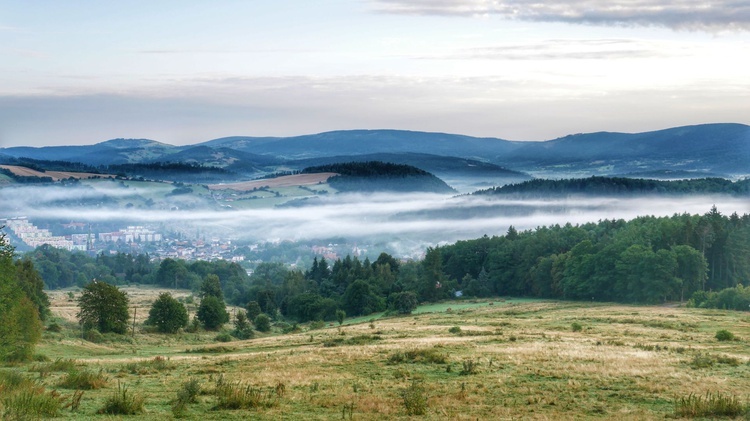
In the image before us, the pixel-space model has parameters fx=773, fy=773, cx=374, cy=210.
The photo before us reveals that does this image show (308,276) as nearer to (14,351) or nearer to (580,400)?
(14,351)

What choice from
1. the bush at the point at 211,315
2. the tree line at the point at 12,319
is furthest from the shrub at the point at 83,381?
the bush at the point at 211,315

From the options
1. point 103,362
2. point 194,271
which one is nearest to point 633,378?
point 103,362

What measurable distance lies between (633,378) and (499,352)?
9.14 meters

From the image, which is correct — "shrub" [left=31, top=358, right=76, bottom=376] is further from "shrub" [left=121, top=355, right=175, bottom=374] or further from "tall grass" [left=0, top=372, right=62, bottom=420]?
"tall grass" [left=0, top=372, right=62, bottom=420]

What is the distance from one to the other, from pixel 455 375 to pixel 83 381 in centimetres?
1314

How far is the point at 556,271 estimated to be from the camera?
101 meters

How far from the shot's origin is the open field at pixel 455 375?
21.9 meters

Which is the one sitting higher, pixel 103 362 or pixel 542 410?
pixel 542 410

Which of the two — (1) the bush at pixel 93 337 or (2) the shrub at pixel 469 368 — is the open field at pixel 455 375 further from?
(1) the bush at pixel 93 337

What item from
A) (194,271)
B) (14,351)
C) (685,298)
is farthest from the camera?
(194,271)

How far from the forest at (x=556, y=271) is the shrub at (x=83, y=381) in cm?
6734

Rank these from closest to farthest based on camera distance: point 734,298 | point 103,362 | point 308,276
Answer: point 103,362 < point 734,298 < point 308,276

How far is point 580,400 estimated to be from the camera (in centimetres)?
2344

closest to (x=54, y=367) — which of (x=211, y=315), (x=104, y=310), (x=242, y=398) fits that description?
(x=242, y=398)
